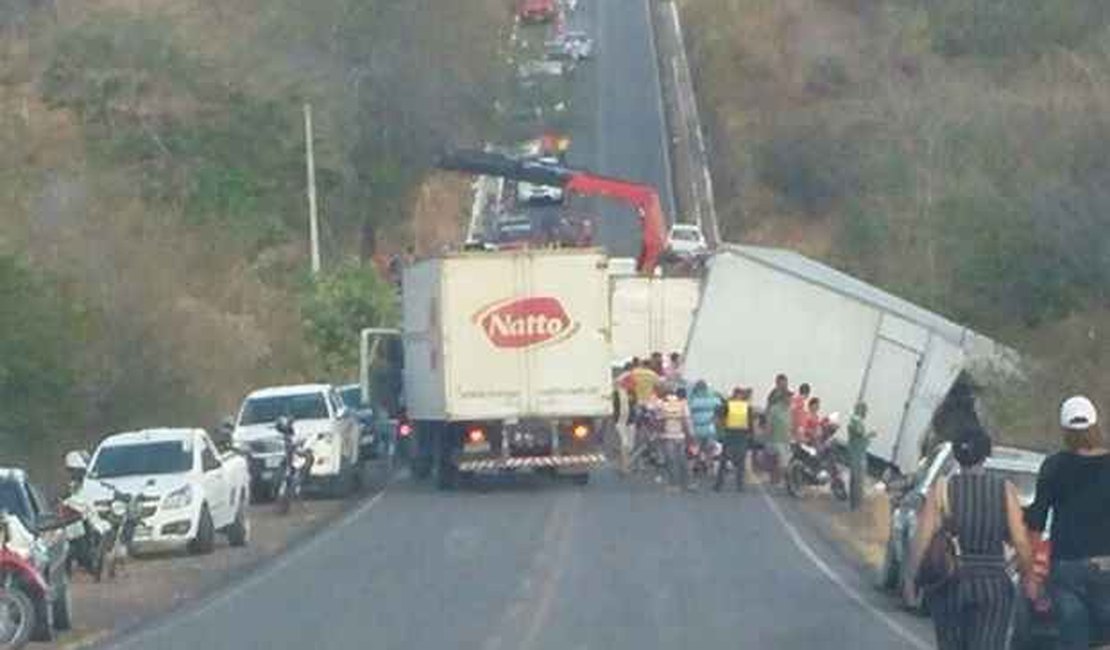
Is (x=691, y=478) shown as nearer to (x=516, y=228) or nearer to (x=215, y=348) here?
(x=215, y=348)

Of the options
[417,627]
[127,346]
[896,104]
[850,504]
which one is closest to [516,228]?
[896,104]

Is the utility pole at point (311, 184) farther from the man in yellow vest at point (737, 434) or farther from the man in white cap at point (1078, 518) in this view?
the man in white cap at point (1078, 518)

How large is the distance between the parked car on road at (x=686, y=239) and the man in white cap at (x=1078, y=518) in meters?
51.9

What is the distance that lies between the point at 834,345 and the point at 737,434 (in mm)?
4892

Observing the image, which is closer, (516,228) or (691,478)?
(691,478)

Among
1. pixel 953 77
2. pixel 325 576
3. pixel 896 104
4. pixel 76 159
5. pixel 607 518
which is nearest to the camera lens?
pixel 325 576

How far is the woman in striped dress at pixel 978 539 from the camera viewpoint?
16328 mm

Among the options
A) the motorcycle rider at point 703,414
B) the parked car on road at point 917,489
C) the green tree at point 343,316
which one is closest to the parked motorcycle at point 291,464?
the motorcycle rider at point 703,414

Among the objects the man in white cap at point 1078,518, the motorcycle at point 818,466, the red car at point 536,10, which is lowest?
the motorcycle at point 818,466

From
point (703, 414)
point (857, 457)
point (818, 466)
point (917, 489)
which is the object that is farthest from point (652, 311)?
point (917, 489)

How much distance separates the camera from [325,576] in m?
33.6

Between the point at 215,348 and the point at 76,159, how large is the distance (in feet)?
52.6

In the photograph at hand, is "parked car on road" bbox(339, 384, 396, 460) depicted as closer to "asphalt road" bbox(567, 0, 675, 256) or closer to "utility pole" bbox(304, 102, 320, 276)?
"utility pole" bbox(304, 102, 320, 276)

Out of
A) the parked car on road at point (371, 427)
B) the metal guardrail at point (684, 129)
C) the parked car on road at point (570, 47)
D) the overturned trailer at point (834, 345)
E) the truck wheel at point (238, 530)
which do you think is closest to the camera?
the truck wheel at point (238, 530)
